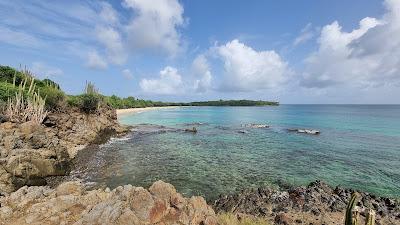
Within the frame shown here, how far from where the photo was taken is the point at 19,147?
23047 mm

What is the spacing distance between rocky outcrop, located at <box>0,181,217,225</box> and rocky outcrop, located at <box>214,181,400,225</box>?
18.4 ft

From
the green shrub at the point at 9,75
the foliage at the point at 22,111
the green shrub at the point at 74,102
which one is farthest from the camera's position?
the green shrub at the point at 9,75

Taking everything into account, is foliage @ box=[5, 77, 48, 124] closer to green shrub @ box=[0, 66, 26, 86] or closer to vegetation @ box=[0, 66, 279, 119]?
vegetation @ box=[0, 66, 279, 119]

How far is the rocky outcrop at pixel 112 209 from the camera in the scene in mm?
11152

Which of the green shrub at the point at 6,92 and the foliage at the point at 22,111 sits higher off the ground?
the green shrub at the point at 6,92

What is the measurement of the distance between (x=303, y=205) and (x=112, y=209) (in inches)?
490

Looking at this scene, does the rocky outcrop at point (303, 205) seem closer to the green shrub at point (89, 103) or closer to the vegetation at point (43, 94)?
the vegetation at point (43, 94)

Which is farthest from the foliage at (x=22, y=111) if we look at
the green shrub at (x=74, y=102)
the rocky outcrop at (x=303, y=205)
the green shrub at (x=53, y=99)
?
the rocky outcrop at (x=303, y=205)

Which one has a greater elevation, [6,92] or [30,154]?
[6,92]

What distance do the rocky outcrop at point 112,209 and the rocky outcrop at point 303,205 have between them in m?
5.60

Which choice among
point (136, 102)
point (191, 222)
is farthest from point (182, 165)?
point (136, 102)

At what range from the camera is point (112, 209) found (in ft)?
37.1

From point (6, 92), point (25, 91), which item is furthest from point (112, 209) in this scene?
point (25, 91)

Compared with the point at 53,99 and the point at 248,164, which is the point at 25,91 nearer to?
the point at 53,99
